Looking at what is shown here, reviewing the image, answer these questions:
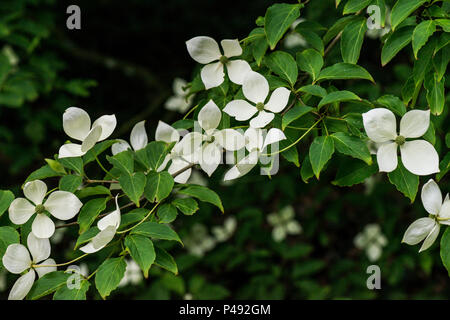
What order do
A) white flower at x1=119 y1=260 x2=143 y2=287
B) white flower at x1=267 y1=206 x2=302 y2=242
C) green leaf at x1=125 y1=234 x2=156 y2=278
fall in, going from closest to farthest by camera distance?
green leaf at x1=125 y1=234 x2=156 y2=278
white flower at x1=119 y1=260 x2=143 y2=287
white flower at x1=267 y1=206 x2=302 y2=242

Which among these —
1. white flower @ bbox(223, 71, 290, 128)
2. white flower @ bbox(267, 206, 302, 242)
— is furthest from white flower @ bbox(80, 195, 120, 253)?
white flower @ bbox(267, 206, 302, 242)

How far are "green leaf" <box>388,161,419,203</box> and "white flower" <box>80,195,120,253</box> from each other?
514mm

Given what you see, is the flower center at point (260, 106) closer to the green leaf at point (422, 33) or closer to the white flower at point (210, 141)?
the white flower at point (210, 141)

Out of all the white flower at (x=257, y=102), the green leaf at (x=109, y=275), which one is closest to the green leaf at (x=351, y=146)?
the white flower at (x=257, y=102)

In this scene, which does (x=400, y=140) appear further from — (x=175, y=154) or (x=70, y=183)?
(x=70, y=183)

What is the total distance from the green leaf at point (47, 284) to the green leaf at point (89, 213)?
0.09 metres

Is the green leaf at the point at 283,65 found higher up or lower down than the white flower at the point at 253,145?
higher up

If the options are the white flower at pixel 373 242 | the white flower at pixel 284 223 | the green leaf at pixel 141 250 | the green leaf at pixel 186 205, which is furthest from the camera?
the white flower at pixel 284 223

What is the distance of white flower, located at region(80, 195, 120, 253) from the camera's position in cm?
88

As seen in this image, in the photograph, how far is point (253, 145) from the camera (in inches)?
37.6

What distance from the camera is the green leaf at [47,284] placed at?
935mm

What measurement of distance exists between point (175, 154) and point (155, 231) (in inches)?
7.8

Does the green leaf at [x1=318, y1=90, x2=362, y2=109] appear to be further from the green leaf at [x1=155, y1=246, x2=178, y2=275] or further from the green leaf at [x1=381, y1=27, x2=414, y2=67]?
the green leaf at [x1=155, y1=246, x2=178, y2=275]
